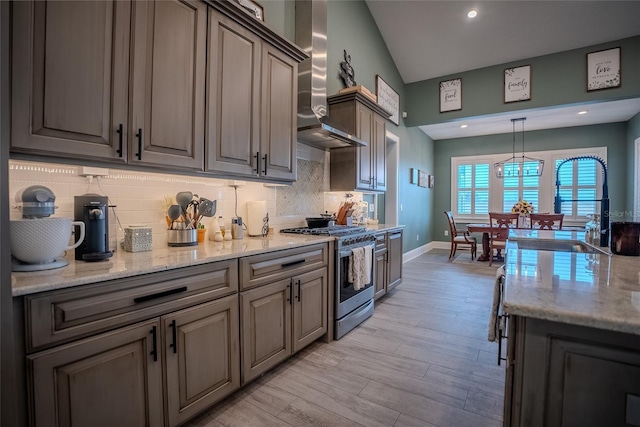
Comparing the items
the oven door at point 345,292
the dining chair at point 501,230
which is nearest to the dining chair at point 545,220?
the dining chair at point 501,230

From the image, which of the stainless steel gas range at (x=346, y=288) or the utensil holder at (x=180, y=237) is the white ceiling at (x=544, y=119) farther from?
the utensil holder at (x=180, y=237)

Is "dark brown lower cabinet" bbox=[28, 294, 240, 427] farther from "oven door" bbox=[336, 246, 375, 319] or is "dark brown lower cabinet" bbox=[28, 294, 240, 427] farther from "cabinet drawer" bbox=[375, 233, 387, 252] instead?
"cabinet drawer" bbox=[375, 233, 387, 252]

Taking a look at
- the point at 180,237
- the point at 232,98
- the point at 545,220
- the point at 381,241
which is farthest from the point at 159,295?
the point at 545,220

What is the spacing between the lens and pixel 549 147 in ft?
22.8

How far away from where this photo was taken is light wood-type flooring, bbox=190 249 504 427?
1708 mm

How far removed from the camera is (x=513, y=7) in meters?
4.31

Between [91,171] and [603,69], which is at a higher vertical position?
[603,69]

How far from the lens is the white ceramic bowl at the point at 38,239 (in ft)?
3.90

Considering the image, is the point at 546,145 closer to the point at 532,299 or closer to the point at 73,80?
the point at 532,299

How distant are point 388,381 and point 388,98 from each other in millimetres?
4621

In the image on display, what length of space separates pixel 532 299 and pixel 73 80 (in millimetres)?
1910

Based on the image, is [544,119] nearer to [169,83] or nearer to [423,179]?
[423,179]

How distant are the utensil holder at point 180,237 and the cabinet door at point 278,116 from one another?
0.68 meters

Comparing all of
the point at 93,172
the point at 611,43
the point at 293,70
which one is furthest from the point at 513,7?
the point at 93,172
